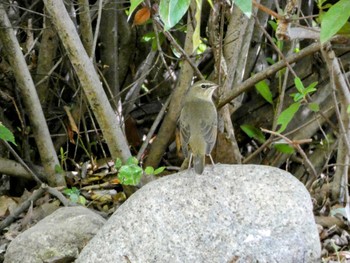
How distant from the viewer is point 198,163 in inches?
214

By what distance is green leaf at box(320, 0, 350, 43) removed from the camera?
10.2 feet

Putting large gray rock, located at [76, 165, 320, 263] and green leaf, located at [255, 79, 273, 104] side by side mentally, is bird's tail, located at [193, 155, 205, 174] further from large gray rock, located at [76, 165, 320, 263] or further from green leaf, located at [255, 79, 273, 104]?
green leaf, located at [255, 79, 273, 104]

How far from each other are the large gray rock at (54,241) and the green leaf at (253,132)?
7.00ft

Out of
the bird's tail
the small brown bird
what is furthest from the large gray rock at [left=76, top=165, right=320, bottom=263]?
the small brown bird

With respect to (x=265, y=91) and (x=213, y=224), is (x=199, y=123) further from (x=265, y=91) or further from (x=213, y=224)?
(x=265, y=91)

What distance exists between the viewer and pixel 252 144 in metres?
7.66

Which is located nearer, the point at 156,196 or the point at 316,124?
the point at 156,196

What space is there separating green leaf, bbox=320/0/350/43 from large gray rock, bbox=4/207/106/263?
2.86m

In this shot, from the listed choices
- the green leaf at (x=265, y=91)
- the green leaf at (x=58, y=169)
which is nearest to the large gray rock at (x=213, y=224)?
the green leaf at (x=58, y=169)

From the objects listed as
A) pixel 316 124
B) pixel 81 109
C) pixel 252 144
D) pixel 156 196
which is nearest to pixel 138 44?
pixel 81 109

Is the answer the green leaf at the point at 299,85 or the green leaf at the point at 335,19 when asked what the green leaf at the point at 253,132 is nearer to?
the green leaf at the point at 299,85

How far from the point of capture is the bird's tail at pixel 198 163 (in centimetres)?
536

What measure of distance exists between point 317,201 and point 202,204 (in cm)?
175

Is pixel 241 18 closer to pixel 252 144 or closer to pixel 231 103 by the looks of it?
pixel 231 103
